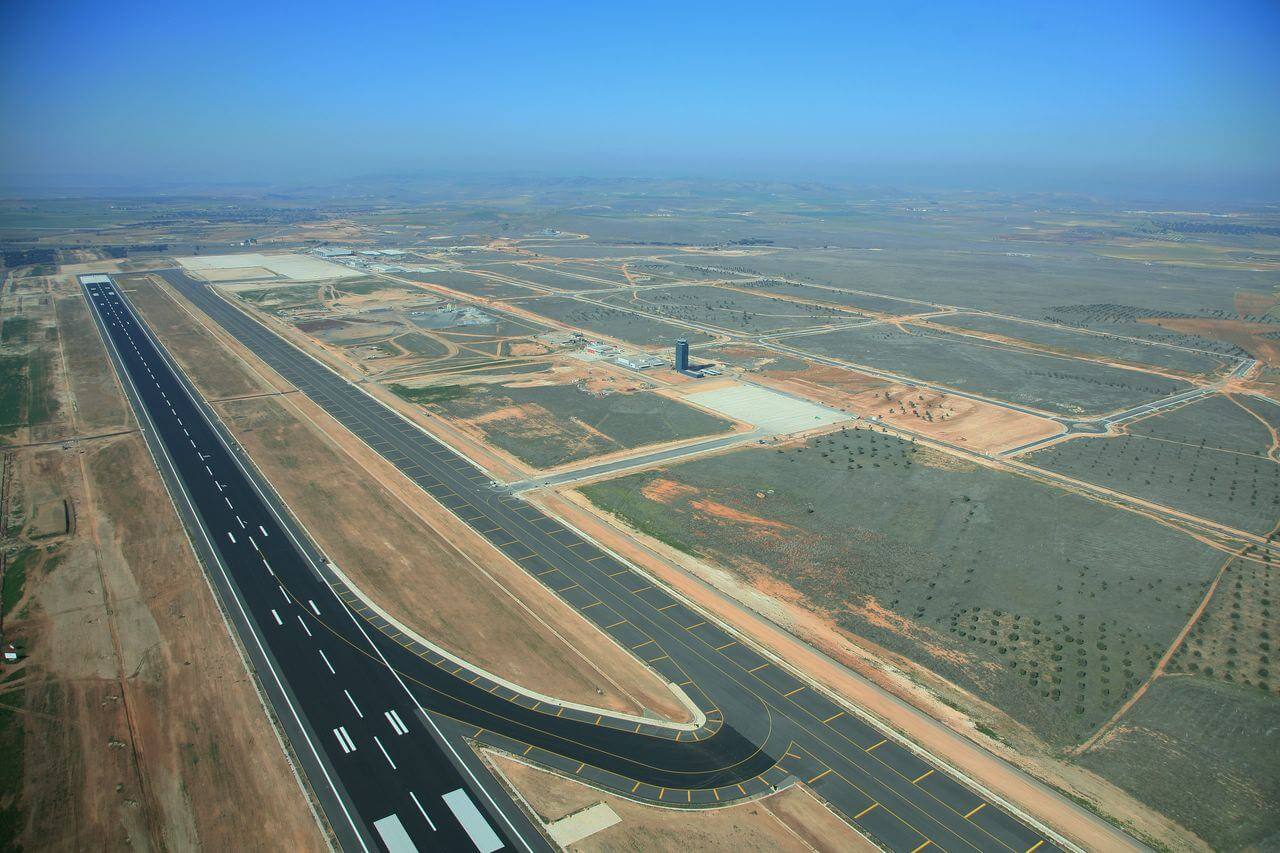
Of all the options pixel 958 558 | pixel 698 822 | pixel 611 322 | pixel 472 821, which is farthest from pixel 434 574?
pixel 611 322

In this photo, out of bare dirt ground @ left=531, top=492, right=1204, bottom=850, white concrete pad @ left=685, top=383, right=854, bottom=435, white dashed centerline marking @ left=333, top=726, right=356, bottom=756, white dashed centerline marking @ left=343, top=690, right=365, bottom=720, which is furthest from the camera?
white concrete pad @ left=685, top=383, right=854, bottom=435

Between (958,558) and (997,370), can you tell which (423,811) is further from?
(997,370)

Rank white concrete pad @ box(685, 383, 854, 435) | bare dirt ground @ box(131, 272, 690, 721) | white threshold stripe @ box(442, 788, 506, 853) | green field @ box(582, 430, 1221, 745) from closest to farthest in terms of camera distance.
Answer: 1. white threshold stripe @ box(442, 788, 506, 853)
2. bare dirt ground @ box(131, 272, 690, 721)
3. green field @ box(582, 430, 1221, 745)
4. white concrete pad @ box(685, 383, 854, 435)

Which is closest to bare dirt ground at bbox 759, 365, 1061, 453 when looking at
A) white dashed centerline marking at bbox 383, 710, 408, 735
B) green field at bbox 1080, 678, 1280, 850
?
green field at bbox 1080, 678, 1280, 850

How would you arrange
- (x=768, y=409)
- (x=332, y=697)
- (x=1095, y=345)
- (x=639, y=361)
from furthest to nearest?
1. (x=1095, y=345)
2. (x=639, y=361)
3. (x=768, y=409)
4. (x=332, y=697)

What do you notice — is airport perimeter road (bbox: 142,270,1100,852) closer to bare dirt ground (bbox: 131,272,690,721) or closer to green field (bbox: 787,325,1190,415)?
bare dirt ground (bbox: 131,272,690,721)

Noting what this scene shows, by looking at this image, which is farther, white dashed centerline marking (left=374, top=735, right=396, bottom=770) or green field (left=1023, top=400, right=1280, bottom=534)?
green field (left=1023, top=400, right=1280, bottom=534)

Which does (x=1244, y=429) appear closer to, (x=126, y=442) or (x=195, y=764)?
(x=195, y=764)
